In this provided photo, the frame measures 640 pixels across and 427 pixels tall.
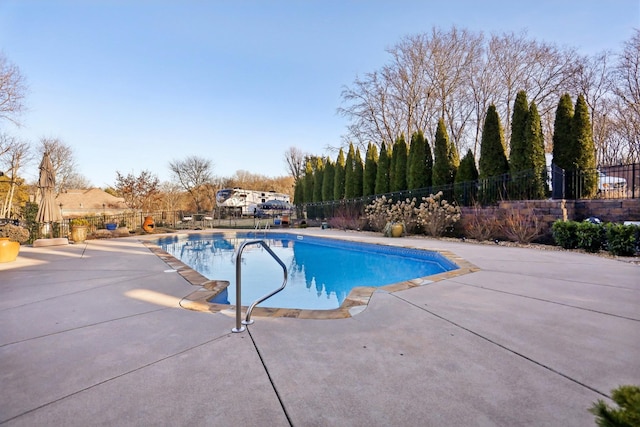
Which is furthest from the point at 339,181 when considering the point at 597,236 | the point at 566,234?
the point at 597,236

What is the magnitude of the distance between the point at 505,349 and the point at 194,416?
80.7 inches

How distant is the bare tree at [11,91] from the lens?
1250cm

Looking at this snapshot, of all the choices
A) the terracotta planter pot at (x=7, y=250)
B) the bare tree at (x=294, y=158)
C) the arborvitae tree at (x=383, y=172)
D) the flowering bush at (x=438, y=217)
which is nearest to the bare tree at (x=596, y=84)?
the arborvitae tree at (x=383, y=172)

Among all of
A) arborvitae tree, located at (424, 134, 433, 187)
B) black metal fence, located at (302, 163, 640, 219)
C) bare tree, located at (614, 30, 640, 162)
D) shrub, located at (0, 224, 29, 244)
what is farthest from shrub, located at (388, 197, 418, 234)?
bare tree, located at (614, 30, 640, 162)

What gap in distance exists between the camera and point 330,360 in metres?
2.03

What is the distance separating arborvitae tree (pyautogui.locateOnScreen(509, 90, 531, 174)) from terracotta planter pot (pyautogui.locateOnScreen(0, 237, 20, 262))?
1292 centimetres

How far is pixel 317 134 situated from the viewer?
25109 millimetres

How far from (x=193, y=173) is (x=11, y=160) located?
12.8 metres

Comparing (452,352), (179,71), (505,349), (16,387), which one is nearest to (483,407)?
(452,352)

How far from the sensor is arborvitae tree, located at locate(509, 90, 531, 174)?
9320mm

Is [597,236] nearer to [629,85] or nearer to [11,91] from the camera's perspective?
[629,85]

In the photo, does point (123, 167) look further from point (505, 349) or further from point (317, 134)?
point (505, 349)

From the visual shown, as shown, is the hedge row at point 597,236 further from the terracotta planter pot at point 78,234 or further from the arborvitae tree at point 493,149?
the terracotta planter pot at point 78,234

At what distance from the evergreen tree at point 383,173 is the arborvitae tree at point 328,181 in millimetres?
4598
